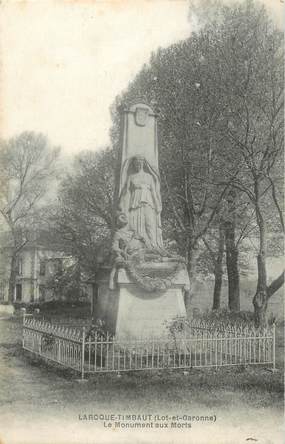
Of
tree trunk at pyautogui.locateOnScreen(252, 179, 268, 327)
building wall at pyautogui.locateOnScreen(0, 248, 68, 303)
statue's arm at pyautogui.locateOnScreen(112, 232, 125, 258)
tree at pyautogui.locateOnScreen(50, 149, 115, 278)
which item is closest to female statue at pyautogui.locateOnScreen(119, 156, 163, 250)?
statue's arm at pyautogui.locateOnScreen(112, 232, 125, 258)

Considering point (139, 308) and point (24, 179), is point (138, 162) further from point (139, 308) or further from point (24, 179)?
point (24, 179)

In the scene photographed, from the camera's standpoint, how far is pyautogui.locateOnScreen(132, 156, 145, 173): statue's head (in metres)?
11.2

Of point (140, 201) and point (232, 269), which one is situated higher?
point (140, 201)

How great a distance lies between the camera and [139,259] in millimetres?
10570

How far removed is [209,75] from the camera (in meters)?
15.6

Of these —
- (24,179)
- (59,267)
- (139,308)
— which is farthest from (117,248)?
(59,267)

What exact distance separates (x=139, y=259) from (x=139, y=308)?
102 cm

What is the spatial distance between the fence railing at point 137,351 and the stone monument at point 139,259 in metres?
0.52

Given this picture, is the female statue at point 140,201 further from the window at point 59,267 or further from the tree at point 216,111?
the window at point 59,267

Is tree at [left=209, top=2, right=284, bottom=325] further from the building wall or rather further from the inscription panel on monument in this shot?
the building wall

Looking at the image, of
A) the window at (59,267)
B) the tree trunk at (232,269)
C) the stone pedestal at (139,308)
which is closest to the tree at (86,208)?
the window at (59,267)

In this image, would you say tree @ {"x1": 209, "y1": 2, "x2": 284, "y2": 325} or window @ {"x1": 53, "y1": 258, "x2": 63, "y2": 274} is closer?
tree @ {"x1": 209, "y1": 2, "x2": 284, "y2": 325}

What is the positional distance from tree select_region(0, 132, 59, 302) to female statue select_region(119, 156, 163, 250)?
14.9 metres

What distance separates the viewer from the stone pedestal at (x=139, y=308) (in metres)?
10.3
